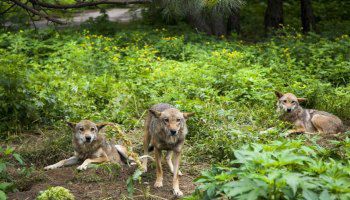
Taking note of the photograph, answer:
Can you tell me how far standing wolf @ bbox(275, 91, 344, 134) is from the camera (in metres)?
10.3

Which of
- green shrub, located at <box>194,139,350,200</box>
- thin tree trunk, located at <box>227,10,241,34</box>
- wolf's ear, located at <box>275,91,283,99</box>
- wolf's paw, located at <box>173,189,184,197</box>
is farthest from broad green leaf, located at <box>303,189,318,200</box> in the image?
thin tree trunk, located at <box>227,10,241,34</box>

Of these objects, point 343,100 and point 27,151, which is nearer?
point 27,151

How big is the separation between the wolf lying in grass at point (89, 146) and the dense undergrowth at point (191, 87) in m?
0.45

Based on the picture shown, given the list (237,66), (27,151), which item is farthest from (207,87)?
(27,151)

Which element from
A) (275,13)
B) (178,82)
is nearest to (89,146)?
(178,82)

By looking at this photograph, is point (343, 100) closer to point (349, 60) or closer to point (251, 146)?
point (349, 60)

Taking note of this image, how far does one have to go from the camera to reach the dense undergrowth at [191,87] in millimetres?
8500

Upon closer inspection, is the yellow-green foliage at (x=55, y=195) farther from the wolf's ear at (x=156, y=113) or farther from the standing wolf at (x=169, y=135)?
the wolf's ear at (x=156, y=113)

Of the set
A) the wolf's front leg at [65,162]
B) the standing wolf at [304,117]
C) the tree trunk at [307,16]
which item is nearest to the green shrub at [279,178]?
the wolf's front leg at [65,162]

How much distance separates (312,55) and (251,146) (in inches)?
362

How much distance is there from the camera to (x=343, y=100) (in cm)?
1139

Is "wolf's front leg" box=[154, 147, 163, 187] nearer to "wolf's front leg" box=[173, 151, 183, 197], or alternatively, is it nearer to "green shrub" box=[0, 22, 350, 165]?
"wolf's front leg" box=[173, 151, 183, 197]

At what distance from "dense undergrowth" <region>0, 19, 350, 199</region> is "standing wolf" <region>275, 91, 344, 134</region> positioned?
307 millimetres

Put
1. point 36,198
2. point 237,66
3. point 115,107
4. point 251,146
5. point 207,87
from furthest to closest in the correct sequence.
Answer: point 237,66 → point 207,87 → point 115,107 → point 36,198 → point 251,146
